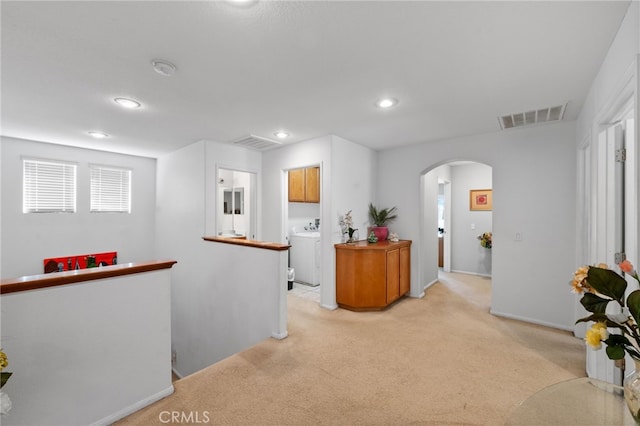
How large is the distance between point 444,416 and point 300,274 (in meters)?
3.68

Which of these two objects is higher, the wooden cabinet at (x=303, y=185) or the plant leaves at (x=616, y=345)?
the wooden cabinet at (x=303, y=185)

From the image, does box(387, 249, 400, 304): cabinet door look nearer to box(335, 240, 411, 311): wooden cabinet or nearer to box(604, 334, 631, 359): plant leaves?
box(335, 240, 411, 311): wooden cabinet

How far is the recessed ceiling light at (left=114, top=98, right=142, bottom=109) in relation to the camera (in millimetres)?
2664

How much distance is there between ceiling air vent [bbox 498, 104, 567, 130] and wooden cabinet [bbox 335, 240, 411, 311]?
2029 mm

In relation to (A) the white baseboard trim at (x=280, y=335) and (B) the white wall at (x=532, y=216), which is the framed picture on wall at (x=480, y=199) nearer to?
(B) the white wall at (x=532, y=216)

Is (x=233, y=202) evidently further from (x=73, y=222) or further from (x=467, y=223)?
(x=467, y=223)

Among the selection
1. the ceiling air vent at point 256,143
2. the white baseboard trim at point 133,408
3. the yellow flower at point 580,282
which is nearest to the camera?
the yellow flower at point 580,282

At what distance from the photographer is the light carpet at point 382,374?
1.88m

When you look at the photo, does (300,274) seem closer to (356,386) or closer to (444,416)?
(356,386)

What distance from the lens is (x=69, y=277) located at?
1644mm

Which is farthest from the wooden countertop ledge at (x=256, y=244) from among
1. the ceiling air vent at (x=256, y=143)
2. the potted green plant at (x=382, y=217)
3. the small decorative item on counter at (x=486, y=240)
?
the small decorative item on counter at (x=486, y=240)

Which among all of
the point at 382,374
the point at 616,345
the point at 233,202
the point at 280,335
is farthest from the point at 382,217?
the point at 616,345

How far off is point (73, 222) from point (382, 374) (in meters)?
5.04

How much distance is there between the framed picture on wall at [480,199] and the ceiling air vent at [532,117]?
2.70 meters
